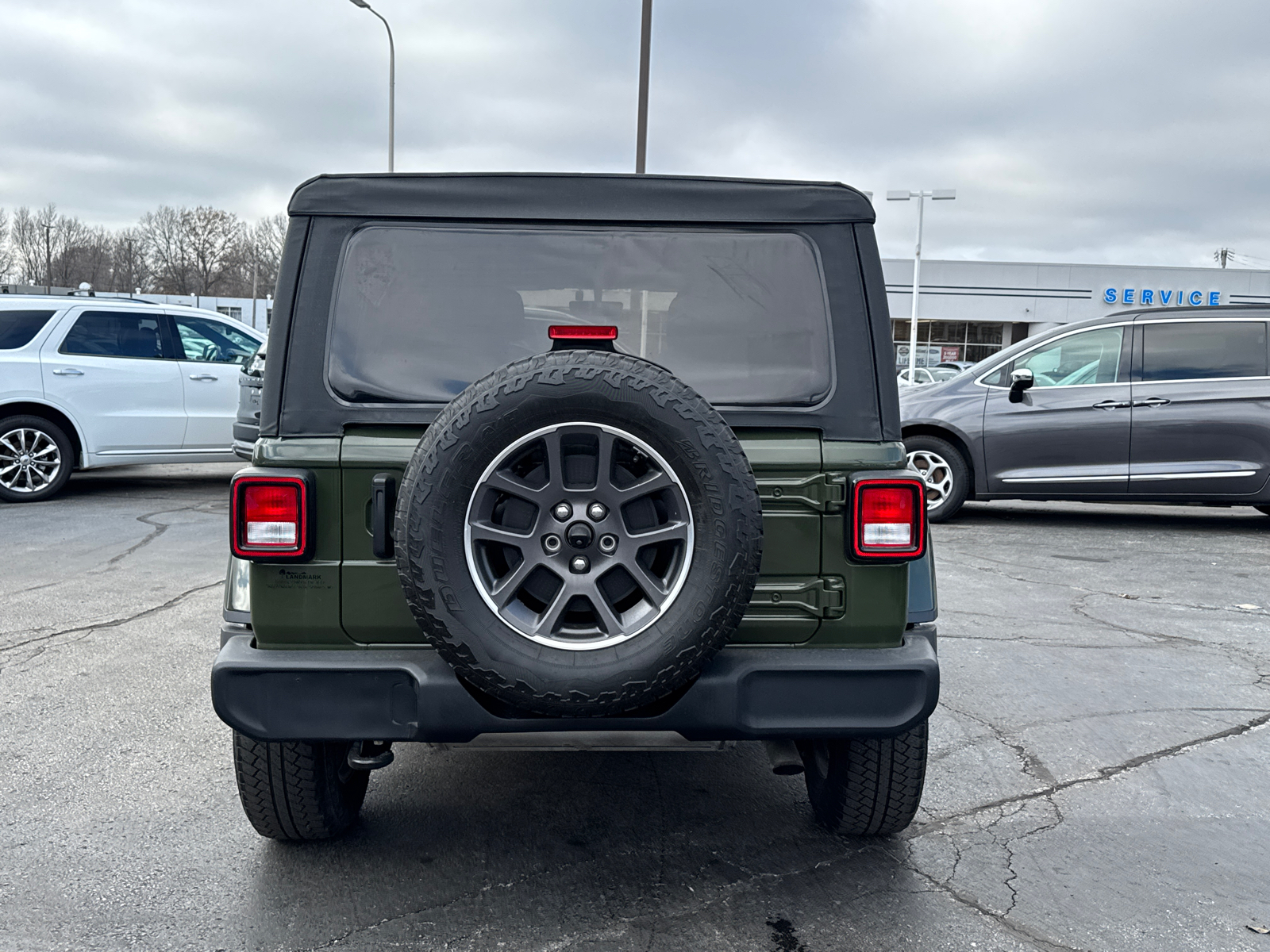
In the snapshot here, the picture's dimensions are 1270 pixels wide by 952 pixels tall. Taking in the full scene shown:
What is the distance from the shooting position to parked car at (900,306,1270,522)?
9.03 m

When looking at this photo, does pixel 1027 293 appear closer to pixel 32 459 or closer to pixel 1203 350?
pixel 1203 350

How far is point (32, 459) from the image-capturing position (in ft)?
32.7

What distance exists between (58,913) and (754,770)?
2.22 meters

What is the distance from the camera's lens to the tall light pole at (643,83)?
1580 centimetres

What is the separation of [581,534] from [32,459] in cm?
914

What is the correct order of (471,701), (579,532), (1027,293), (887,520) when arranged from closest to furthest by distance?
(579,532) < (471,701) < (887,520) < (1027,293)

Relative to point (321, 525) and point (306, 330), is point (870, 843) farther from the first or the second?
point (306, 330)

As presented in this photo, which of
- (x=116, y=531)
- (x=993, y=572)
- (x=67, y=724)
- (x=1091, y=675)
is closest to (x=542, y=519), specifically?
(x=67, y=724)

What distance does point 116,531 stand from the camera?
8641 mm

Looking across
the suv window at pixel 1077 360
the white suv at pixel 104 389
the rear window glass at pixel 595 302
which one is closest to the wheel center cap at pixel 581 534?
the rear window glass at pixel 595 302

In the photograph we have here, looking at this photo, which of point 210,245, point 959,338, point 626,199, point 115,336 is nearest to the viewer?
point 626,199

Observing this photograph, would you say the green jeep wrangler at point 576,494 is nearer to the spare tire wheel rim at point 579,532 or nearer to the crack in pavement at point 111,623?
the spare tire wheel rim at point 579,532

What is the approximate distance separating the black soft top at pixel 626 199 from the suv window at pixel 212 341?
847 cm

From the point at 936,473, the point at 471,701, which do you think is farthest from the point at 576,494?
the point at 936,473
